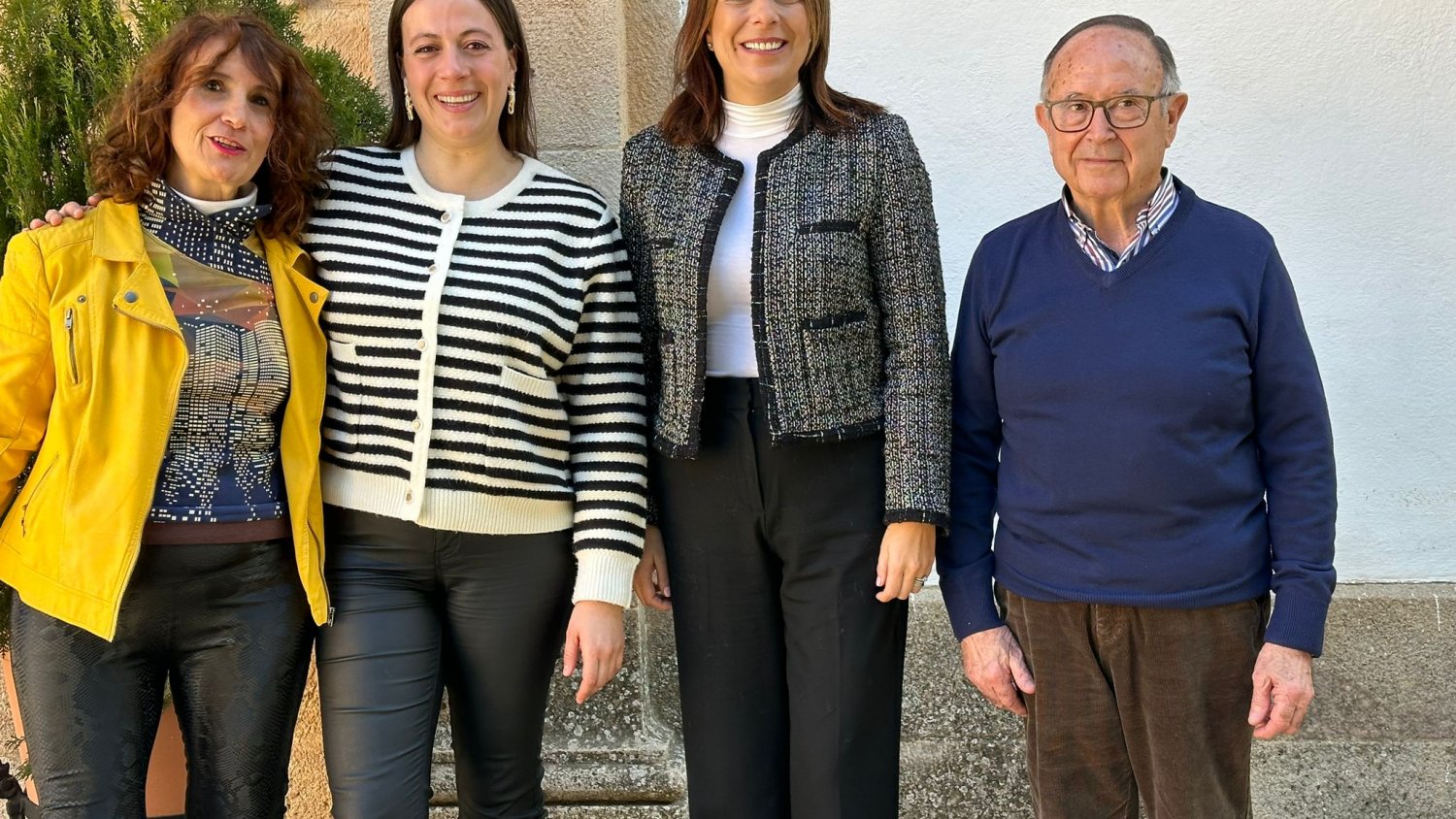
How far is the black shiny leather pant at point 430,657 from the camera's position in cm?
218

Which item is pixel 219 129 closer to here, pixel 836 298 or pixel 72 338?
pixel 72 338

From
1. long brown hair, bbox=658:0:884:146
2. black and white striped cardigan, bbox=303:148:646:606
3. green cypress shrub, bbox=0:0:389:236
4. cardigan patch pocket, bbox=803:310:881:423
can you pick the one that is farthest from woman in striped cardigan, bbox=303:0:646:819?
green cypress shrub, bbox=0:0:389:236

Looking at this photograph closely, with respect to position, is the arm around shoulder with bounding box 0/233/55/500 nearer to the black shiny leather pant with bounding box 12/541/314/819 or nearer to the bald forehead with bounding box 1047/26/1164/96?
the black shiny leather pant with bounding box 12/541/314/819

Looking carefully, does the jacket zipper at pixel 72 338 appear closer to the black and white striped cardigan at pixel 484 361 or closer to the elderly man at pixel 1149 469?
the black and white striped cardigan at pixel 484 361

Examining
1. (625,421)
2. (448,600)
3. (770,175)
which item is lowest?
(448,600)

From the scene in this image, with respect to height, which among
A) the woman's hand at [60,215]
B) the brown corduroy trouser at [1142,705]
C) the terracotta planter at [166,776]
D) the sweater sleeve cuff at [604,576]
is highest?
the woman's hand at [60,215]

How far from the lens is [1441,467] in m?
3.22

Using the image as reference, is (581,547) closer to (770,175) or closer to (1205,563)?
(770,175)

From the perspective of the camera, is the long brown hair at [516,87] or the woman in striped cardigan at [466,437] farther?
the long brown hair at [516,87]

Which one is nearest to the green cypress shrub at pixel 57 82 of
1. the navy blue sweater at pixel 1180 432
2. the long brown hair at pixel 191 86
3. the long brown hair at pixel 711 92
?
the long brown hair at pixel 191 86

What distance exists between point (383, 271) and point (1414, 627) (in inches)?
108

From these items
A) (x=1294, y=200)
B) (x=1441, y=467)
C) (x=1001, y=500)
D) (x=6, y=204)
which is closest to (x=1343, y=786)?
(x=1441, y=467)

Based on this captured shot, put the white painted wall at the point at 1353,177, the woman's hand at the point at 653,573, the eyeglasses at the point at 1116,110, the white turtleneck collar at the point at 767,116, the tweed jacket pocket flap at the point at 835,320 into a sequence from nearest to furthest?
the eyeglasses at the point at 1116,110 < the tweed jacket pocket flap at the point at 835,320 < the white turtleneck collar at the point at 767,116 < the woman's hand at the point at 653,573 < the white painted wall at the point at 1353,177

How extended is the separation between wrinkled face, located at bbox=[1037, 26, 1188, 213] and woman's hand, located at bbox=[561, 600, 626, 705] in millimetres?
1144
